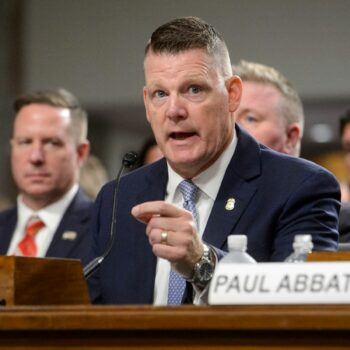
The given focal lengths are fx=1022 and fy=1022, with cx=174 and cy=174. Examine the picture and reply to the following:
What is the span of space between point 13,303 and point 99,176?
12.4 feet

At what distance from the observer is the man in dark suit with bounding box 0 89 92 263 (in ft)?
16.1

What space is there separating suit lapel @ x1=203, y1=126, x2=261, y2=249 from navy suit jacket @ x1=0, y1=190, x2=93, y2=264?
5.65ft

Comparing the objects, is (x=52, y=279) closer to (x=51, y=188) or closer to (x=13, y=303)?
(x=13, y=303)

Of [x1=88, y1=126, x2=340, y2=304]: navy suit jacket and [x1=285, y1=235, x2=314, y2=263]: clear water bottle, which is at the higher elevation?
[x1=88, y1=126, x2=340, y2=304]: navy suit jacket

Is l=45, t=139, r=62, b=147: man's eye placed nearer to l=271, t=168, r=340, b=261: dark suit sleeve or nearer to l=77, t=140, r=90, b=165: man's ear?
l=77, t=140, r=90, b=165: man's ear

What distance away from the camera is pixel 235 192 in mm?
2984

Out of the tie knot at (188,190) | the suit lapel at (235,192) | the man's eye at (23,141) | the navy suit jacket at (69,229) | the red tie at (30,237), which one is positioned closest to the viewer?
the suit lapel at (235,192)

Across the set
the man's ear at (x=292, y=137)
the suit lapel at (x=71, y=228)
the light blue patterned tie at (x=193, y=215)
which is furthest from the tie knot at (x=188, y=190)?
the suit lapel at (x=71, y=228)

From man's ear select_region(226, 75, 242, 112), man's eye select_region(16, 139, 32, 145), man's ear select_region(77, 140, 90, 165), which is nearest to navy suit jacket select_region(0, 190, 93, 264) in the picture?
man's ear select_region(77, 140, 90, 165)

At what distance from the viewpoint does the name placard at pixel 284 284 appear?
1.82m

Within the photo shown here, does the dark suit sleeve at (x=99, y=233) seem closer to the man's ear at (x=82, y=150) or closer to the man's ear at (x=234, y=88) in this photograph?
the man's ear at (x=234, y=88)

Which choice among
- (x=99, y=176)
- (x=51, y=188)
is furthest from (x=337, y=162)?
(x=51, y=188)

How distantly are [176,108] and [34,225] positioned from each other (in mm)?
2324

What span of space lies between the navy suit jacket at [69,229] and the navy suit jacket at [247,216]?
1527mm
